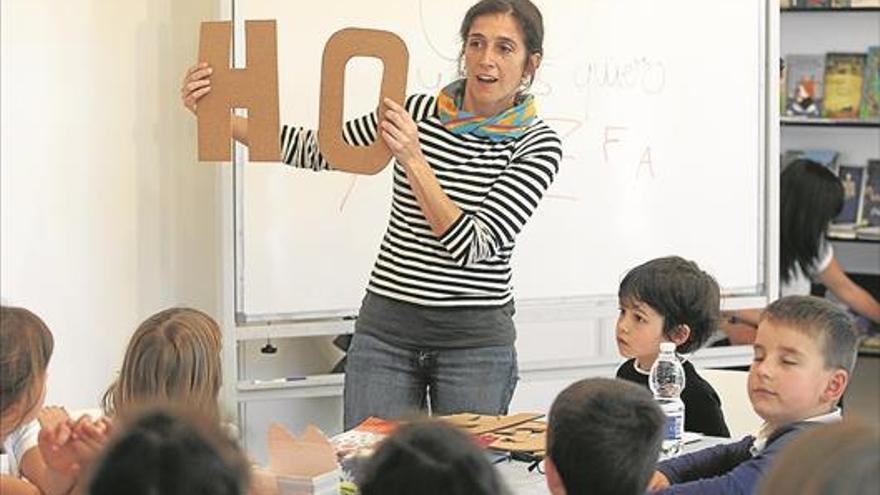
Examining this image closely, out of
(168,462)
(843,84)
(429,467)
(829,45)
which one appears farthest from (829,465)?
(829,45)

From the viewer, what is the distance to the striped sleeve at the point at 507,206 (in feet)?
10.3

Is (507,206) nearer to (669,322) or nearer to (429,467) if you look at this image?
(669,322)

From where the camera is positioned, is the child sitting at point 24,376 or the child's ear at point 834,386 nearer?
the child sitting at point 24,376

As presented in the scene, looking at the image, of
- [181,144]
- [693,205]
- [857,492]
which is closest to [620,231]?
[693,205]

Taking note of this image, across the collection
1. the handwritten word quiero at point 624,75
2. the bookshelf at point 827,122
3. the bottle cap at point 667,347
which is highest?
the handwritten word quiero at point 624,75

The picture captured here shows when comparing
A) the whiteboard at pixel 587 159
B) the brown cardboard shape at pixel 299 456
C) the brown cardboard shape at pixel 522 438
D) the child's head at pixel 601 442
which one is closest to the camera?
the child's head at pixel 601 442

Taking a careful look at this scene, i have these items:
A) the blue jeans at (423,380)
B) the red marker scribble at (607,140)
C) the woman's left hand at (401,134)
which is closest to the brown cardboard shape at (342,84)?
the woman's left hand at (401,134)

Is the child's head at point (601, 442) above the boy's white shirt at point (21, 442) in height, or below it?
above

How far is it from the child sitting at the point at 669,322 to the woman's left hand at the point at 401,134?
0.56 meters

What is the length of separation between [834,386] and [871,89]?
3518mm

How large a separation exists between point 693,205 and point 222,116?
69.1 inches

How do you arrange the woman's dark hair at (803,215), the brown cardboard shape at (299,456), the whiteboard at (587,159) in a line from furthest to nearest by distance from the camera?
the woman's dark hair at (803,215)
the whiteboard at (587,159)
the brown cardboard shape at (299,456)

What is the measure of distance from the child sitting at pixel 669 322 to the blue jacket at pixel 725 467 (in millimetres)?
399

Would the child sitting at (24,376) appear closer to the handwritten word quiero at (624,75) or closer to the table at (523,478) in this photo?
the table at (523,478)
